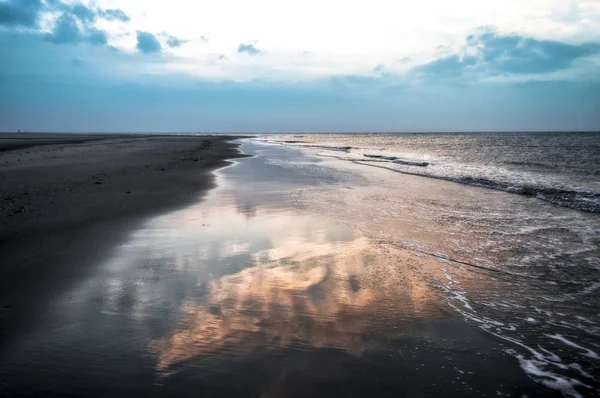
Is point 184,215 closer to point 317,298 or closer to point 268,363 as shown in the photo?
point 317,298

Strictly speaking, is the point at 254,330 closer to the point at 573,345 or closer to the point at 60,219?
the point at 573,345

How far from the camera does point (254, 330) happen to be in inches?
163

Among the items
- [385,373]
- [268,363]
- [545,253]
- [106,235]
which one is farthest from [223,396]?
[545,253]

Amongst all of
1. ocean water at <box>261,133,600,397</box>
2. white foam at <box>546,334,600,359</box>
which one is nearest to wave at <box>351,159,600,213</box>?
ocean water at <box>261,133,600,397</box>

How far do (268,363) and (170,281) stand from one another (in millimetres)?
2709

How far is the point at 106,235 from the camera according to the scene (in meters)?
7.84

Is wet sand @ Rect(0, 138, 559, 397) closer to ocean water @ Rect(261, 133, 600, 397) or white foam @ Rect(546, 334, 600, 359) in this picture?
ocean water @ Rect(261, 133, 600, 397)

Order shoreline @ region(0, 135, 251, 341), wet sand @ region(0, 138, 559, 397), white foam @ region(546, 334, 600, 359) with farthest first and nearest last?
shoreline @ region(0, 135, 251, 341) → white foam @ region(546, 334, 600, 359) → wet sand @ region(0, 138, 559, 397)

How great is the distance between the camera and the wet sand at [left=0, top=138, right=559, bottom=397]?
3225 mm

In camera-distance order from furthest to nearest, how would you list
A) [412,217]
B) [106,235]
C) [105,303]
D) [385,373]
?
[412,217]
[106,235]
[105,303]
[385,373]

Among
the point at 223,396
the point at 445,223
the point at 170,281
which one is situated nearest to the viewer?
the point at 223,396

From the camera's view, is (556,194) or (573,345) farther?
(556,194)

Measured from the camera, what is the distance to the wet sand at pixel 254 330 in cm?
322

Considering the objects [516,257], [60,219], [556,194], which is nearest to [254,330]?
[516,257]
